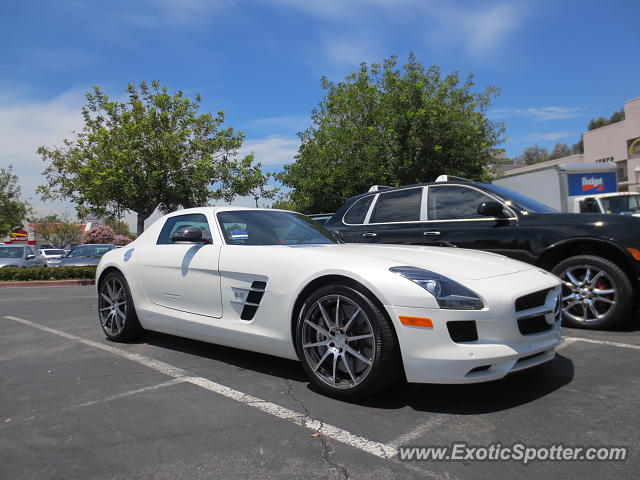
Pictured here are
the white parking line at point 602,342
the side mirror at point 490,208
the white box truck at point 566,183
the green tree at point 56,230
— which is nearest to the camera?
the white parking line at point 602,342

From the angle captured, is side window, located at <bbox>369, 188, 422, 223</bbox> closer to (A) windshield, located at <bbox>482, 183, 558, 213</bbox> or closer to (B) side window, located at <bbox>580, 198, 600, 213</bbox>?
(A) windshield, located at <bbox>482, 183, 558, 213</bbox>

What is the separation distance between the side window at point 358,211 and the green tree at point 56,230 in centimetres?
7020

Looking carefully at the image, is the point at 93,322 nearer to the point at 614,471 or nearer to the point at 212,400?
the point at 212,400

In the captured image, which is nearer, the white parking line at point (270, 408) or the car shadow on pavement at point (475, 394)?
the white parking line at point (270, 408)

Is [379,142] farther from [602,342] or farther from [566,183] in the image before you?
[602,342]

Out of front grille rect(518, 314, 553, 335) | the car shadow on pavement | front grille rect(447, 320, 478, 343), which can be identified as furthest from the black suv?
front grille rect(447, 320, 478, 343)

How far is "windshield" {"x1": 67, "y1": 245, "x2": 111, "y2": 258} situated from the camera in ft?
55.0

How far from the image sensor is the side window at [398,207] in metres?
6.21

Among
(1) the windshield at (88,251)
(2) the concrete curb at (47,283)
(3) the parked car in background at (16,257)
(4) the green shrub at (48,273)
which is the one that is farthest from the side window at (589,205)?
(3) the parked car in background at (16,257)

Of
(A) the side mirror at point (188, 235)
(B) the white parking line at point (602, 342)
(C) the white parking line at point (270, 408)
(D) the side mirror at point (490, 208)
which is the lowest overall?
(B) the white parking line at point (602, 342)

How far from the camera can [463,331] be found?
9.32 feet

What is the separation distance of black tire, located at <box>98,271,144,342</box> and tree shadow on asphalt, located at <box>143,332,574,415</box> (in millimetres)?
1359

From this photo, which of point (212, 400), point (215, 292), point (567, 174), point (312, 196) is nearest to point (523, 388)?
point (212, 400)

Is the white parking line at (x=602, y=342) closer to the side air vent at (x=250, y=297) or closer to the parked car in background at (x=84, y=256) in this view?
the side air vent at (x=250, y=297)
